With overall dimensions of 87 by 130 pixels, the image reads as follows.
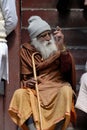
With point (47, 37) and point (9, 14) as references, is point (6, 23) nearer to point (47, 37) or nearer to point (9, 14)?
point (9, 14)

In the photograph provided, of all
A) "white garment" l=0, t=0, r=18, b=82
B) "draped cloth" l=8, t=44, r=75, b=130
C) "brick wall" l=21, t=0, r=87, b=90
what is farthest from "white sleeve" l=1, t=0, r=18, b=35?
"brick wall" l=21, t=0, r=87, b=90

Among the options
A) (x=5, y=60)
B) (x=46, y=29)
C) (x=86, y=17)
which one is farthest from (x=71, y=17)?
(x=5, y=60)

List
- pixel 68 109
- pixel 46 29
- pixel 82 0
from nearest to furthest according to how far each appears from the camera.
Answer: pixel 68 109
pixel 46 29
pixel 82 0

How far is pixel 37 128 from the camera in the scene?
5.76m

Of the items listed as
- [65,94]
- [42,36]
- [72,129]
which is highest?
[42,36]

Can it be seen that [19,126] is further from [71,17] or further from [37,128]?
[71,17]

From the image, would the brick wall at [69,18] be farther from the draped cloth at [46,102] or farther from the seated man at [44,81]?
the draped cloth at [46,102]

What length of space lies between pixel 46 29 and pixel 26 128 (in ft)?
3.54

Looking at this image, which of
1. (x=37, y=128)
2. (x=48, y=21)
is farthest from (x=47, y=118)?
(x=48, y=21)

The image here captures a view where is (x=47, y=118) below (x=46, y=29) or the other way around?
below

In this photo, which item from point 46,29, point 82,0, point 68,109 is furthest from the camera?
point 82,0

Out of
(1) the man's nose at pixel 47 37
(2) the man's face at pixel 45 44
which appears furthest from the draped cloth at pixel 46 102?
(1) the man's nose at pixel 47 37

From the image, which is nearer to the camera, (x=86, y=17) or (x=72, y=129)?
(x=72, y=129)

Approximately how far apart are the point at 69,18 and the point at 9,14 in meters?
1.27
